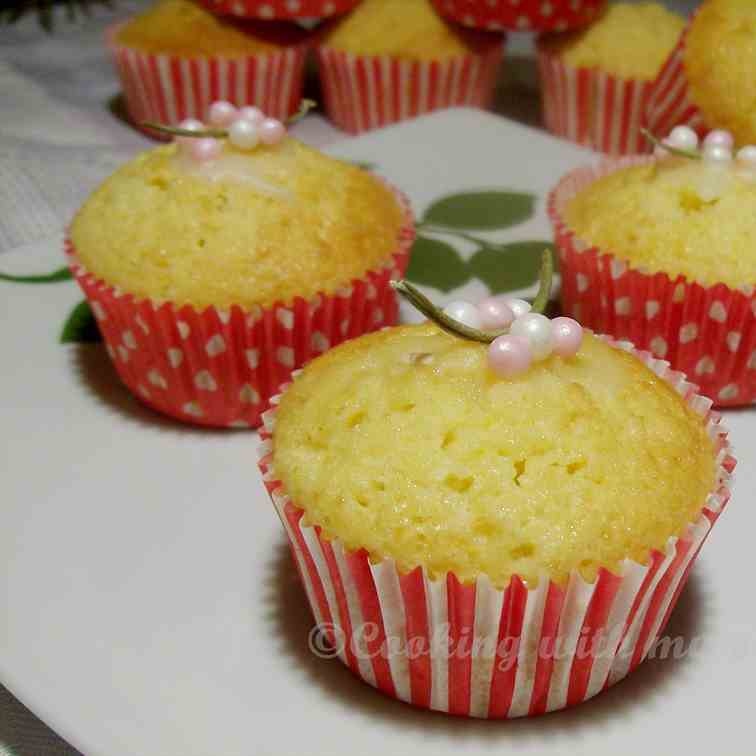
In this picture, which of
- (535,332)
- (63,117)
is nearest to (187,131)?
(535,332)

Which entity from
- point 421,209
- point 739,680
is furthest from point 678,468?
point 421,209

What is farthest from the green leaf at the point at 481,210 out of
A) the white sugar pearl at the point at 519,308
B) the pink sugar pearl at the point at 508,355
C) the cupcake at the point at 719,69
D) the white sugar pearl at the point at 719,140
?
the pink sugar pearl at the point at 508,355

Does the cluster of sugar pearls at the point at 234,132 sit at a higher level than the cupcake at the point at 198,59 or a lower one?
higher

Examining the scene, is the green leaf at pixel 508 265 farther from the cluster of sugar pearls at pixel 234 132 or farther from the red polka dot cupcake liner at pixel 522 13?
the red polka dot cupcake liner at pixel 522 13

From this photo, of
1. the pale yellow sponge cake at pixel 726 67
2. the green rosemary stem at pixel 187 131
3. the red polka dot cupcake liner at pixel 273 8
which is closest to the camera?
the green rosemary stem at pixel 187 131

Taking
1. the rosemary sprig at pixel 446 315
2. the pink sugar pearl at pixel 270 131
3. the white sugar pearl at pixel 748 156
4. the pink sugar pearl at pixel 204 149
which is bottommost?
the pink sugar pearl at pixel 204 149

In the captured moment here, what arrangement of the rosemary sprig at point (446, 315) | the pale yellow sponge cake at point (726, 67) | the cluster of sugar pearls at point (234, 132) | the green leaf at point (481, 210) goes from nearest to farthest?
the rosemary sprig at point (446, 315) → the cluster of sugar pearls at point (234, 132) → the pale yellow sponge cake at point (726, 67) → the green leaf at point (481, 210)

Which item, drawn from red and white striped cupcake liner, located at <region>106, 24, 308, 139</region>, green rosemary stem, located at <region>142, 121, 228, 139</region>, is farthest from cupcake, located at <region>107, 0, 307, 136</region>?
green rosemary stem, located at <region>142, 121, 228, 139</region>

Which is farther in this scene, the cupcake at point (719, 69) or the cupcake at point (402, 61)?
the cupcake at point (402, 61)
